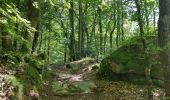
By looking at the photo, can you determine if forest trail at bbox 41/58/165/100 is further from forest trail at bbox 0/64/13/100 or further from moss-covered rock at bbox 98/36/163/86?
forest trail at bbox 0/64/13/100

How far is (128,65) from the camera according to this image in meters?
12.7

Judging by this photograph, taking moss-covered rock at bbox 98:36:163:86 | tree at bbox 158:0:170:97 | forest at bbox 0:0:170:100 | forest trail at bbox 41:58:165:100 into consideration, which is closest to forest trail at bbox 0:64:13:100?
forest at bbox 0:0:170:100

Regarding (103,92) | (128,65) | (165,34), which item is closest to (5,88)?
(165,34)

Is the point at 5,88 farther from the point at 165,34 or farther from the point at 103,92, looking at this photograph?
the point at 103,92

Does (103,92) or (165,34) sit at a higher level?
(165,34)

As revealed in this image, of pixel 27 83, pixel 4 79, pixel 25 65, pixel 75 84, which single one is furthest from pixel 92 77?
pixel 4 79

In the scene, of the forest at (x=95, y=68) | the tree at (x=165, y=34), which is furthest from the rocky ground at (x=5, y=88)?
the tree at (x=165, y=34)

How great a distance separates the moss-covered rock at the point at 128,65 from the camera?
12.2 m

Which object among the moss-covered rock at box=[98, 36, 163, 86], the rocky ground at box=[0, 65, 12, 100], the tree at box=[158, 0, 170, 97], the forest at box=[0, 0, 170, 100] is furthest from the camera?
the moss-covered rock at box=[98, 36, 163, 86]

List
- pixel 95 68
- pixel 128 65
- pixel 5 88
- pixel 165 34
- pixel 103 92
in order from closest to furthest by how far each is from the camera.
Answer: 1. pixel 5 88
2. pixel 165 34
3. pixel 103 92
4. pixel 128 65
5. pixel 95 68

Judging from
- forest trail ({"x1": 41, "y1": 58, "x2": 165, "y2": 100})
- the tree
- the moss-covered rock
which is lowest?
forest trail ({"x1": 41, "y1": 58, "x2": 165, "y2": 100})

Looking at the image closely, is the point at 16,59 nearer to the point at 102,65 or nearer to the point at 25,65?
the point at 25,65

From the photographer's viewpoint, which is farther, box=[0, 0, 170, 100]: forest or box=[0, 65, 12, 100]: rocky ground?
box=[0, 0, 170, 100]: forest

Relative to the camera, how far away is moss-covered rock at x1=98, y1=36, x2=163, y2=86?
1223cm
